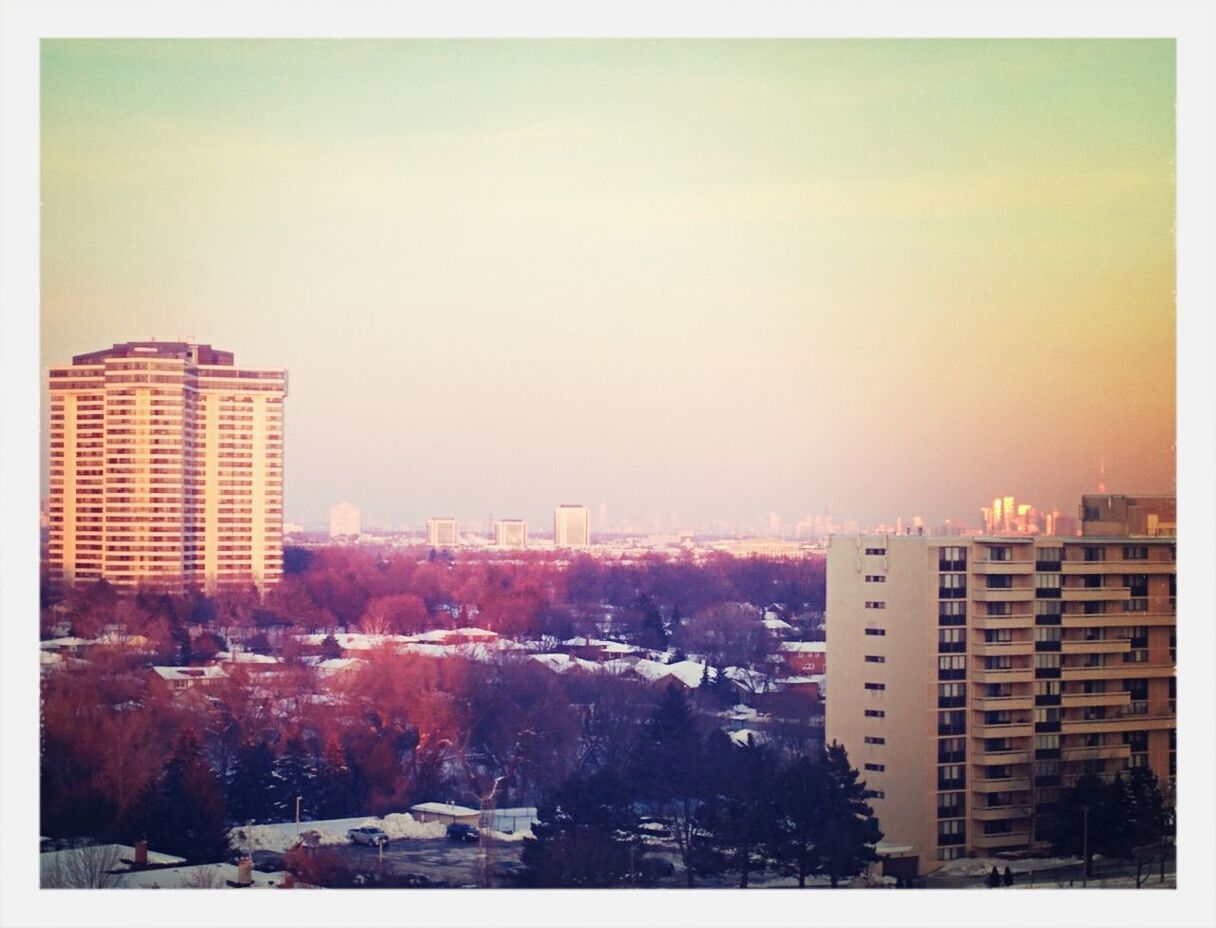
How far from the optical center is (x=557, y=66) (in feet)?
22.3

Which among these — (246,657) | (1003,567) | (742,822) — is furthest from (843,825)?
(246,657)

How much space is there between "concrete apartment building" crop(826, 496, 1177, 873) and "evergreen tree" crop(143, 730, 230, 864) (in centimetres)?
276

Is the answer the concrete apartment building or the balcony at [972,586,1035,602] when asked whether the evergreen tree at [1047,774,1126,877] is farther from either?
the balcony at [972,586,1035,602]

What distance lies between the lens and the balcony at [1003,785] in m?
6.21

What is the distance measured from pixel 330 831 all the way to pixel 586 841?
1.61 meters

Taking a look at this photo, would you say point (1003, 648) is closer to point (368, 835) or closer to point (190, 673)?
point (368, 835)

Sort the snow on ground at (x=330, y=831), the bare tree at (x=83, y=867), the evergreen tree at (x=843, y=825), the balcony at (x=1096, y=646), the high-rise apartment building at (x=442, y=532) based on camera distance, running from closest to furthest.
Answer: the bare tree at (x=83, y=867), the evergreen tree at (x=843, y=825), the balcony at (x=1096, y=646), the snow on ground at (x=330, y=831), the high-rise apartment building at (x=442, y=532)

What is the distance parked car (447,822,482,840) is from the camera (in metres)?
7.06

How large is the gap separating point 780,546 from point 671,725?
1.52m

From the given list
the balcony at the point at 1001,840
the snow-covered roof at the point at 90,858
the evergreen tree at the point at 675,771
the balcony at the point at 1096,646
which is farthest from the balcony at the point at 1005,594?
the snow-covered roof at the point at 90,858

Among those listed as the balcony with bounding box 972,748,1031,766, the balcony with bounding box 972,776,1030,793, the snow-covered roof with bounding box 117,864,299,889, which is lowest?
A: the snow-covered roof with bounding box 117,864,299,889

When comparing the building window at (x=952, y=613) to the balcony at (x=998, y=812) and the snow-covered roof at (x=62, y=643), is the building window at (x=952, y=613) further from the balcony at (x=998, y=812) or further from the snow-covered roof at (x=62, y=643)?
the snow-covered roof at (x=62, y=643)

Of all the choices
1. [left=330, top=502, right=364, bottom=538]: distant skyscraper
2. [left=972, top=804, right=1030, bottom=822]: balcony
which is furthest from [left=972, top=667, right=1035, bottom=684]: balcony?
[left=330, top=502, right=364, bottom=538]: distant skyscraper

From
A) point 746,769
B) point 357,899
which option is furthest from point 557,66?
point 357,899
